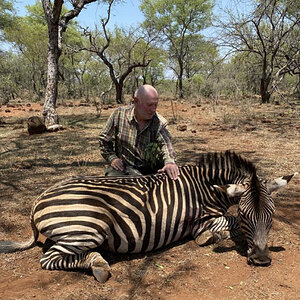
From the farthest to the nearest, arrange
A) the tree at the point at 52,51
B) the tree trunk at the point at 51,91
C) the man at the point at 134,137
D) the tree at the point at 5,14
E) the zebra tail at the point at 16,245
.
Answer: the tree at the point at 5,14 → the tree trunk at the point at 51,91 → the tree at the point at 52,51 → the man at the point at 134,137 → the zebra tail at the point at 16,245

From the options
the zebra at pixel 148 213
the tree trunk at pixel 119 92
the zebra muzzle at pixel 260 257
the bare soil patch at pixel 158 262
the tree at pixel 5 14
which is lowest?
the bare soil patch at pixel 158 262

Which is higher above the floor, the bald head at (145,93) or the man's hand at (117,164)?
the bald head at (145,93)

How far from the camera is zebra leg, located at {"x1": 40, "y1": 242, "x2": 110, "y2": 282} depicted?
2.39m

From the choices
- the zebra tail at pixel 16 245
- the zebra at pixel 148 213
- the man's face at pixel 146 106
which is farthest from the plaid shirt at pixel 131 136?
the zebra tail at pixel 16 245

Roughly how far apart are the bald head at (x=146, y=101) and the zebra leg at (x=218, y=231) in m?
1.36

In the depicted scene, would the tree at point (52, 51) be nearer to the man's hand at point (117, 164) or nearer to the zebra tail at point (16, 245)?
the man's hand at point (117, 164)

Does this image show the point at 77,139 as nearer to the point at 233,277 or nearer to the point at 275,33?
the point at 233,277

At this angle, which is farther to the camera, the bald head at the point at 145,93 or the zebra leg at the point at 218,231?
the bald head at the point at 145,93

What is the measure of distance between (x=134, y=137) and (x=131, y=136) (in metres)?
0.04

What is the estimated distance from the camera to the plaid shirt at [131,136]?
351 cm

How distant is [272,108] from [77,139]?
917cm

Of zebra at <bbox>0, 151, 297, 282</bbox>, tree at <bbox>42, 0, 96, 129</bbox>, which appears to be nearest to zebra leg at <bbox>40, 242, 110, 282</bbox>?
zebra at <bbox>0, 151, 297, 282</bbox>

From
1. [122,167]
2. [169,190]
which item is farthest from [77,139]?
[169,190]

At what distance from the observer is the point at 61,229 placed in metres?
2.40
